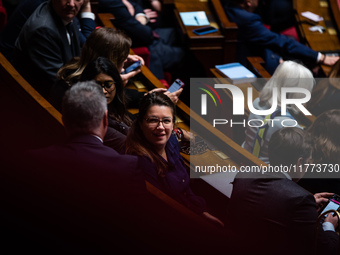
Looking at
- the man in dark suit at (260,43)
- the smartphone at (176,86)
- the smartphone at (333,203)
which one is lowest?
the man in dark suit at (260,43)

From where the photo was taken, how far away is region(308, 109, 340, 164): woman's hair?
1.96 metres

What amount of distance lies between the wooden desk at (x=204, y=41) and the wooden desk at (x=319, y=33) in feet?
2.38

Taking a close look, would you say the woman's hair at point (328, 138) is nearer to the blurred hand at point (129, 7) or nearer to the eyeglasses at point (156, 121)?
→ the eyeglasses at point (156, 121)

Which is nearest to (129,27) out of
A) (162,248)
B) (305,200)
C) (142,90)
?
(142,90)

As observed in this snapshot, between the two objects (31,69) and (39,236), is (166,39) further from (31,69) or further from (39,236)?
(39,236)

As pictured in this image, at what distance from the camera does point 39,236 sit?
105 cm

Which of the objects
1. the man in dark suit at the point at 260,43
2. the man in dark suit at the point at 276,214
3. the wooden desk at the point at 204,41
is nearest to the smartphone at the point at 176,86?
the man in dark suit at the point at 276,214

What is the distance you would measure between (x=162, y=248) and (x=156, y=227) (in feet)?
0.16

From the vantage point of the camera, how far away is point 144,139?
66.4 inches

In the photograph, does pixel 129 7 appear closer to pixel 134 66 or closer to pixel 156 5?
pixel 156 5

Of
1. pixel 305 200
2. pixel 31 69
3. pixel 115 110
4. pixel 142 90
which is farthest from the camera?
pixel 142 90

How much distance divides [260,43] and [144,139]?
196 cm

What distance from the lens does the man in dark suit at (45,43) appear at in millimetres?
2072

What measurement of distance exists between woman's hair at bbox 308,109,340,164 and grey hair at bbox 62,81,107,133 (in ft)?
3.28
